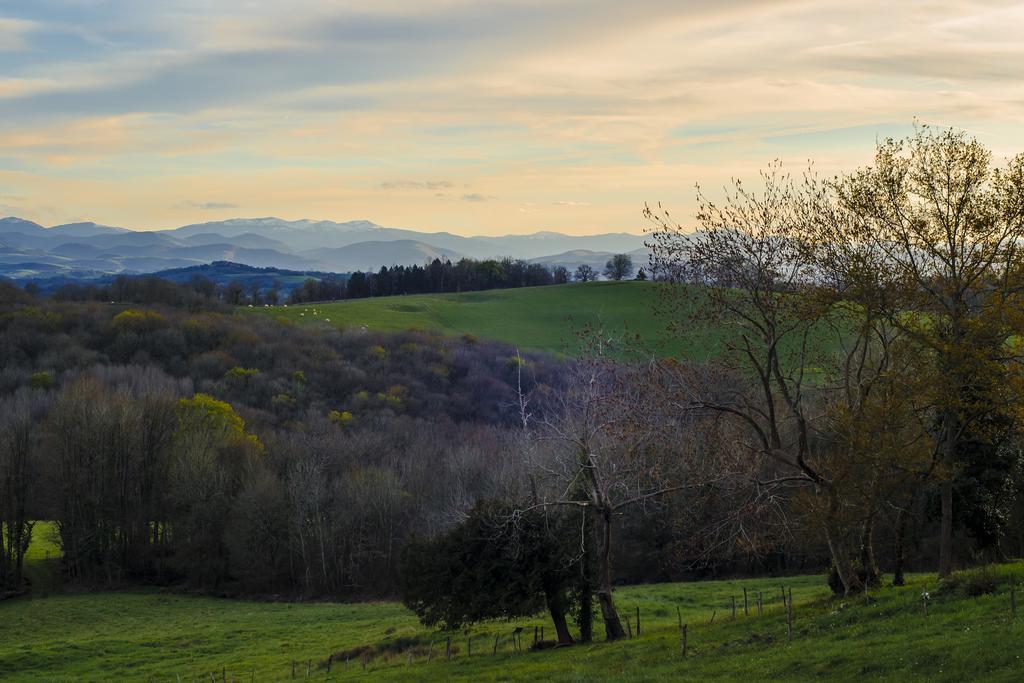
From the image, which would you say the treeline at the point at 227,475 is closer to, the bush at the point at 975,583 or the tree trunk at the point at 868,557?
the tree trunk at the point at 868,557

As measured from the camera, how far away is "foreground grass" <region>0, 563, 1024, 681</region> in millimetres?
19844

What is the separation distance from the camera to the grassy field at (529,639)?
19.9 metres

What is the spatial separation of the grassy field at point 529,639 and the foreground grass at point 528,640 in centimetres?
7

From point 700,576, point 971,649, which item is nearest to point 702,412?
point 971,649

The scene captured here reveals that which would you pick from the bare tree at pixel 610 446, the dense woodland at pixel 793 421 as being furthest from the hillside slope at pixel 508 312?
the bare tree at pixel 610 446

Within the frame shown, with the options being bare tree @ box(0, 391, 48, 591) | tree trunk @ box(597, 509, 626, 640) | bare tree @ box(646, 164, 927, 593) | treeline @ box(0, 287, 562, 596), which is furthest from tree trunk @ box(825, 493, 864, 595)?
bare tree @ box(0, 391, 48, 591)

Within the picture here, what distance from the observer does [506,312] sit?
168250 millimetres

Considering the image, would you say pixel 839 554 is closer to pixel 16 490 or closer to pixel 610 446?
pixel 610 446

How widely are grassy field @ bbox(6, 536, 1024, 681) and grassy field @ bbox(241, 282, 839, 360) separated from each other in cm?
8909

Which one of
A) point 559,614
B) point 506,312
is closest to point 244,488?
point 559,614

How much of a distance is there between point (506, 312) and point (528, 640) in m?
134

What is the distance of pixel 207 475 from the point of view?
2889 inches

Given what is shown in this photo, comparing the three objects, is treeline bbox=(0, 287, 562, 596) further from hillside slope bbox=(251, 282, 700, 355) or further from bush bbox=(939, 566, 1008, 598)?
hillside slope bbox=(251, 282, 700, 355)

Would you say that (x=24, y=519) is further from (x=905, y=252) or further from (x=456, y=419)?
(x=905, y=252)
